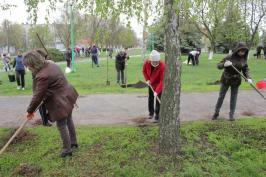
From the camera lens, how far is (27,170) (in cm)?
459

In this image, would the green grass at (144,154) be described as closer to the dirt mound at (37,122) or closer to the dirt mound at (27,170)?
the dirt mound at (27,170)

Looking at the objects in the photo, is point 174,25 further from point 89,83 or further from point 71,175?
point 89,83

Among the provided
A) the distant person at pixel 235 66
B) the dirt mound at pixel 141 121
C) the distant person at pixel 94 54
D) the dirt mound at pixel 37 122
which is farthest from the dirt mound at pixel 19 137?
the distant person at pixel 94 54

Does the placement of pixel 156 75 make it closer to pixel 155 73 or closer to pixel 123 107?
pixel 155 73

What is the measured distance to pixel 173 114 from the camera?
4.89 meters

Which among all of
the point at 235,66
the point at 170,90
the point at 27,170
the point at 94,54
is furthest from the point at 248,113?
the point at 94,54

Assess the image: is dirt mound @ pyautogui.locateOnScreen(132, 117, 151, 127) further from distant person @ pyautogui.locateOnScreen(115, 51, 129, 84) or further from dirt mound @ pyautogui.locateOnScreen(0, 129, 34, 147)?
distant person @ pyautogui.locateOnScreen(115, 51, 129, 84)

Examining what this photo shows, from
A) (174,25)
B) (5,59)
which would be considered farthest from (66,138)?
(5,59)

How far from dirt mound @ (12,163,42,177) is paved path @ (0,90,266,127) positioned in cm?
258

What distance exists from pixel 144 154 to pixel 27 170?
171 centimetres

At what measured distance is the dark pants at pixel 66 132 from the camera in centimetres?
488

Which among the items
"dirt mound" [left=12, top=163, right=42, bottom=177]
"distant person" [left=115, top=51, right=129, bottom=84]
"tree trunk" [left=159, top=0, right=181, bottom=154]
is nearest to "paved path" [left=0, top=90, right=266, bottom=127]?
"tree trunk" [left=159, top=0, right=181, bottom=154]

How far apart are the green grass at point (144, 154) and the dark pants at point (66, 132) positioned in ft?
0.61

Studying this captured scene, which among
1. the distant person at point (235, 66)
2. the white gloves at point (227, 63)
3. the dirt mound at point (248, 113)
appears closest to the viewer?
the white gloves at point (227, 63)
